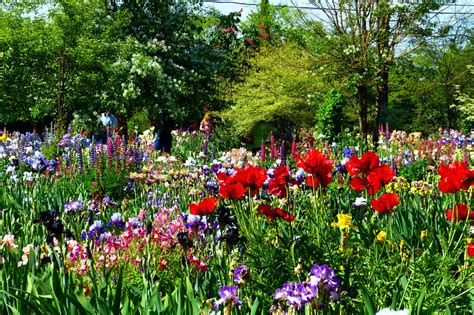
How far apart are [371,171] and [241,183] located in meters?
0.78

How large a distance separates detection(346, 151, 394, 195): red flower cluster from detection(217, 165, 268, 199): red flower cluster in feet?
1.86

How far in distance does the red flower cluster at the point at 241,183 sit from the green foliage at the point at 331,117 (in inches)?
437

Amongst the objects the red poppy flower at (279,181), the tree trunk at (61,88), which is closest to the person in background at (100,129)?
the tree trunk at (61,88)

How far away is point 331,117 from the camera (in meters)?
13.9

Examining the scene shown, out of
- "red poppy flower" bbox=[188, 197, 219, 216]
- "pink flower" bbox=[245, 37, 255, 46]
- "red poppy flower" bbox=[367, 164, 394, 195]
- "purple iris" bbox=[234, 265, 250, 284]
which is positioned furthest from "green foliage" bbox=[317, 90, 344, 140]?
"purple iris" bbox=[234, 265, 250, 284]

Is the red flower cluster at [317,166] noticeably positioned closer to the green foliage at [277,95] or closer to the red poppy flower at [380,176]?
the red poppy flower at [380,176]

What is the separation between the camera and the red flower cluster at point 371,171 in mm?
3012

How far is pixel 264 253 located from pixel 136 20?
52.2ft

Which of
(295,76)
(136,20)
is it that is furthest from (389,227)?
(136,20)

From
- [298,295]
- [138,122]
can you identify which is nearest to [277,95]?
[138,122]

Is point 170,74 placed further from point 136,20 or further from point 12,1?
point 12,1

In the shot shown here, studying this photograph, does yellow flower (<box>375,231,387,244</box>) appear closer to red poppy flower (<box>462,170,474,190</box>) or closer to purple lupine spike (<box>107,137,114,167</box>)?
red poppy flower (<box>462,170,474,190</box>)

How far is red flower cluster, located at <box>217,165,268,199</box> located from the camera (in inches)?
111

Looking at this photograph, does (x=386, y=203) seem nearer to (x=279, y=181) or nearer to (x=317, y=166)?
(x=317, y=166)
